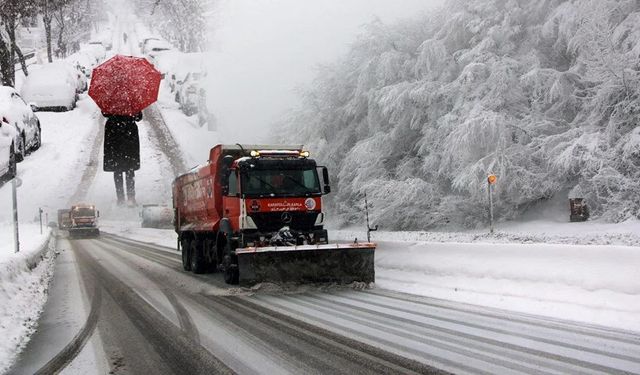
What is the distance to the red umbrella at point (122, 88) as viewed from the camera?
8.73 m

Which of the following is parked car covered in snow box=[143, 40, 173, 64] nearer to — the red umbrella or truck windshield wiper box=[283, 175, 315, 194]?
truck windshield wiper box=[283, 175, 315, 194]

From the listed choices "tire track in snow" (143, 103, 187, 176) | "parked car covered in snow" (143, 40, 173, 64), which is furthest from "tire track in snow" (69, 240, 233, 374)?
"parked car covered in snow" (143, 40, 173, 64)

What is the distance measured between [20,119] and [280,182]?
508 centimetres

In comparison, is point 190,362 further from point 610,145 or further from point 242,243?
point 610,145

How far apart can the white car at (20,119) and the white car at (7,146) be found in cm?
9

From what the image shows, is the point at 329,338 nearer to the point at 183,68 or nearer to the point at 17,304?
the point at 17,304

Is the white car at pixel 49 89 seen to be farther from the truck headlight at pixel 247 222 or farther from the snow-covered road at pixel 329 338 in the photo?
the truck headlight at pixel 247 222

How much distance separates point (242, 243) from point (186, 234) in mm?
5643

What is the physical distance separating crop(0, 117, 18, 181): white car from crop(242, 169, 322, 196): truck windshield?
165 inches

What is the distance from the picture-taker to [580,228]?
17094 mm

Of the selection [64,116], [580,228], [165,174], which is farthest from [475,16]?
[64,116]

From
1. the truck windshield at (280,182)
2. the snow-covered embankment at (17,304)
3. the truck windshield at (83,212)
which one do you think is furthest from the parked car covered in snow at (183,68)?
the truck windshield at (83,212)

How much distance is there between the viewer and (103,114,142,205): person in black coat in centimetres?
832

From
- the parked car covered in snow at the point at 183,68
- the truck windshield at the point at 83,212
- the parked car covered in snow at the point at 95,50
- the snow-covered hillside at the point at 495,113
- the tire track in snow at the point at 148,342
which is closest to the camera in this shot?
the tire track in snow at the point at 148,342
